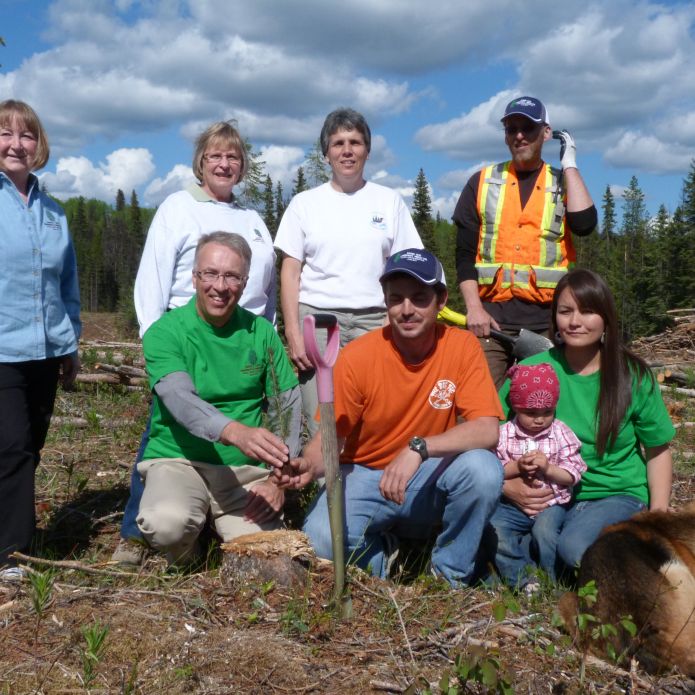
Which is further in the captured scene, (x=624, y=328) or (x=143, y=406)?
(x=624, y=328)

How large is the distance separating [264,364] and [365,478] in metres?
0.95

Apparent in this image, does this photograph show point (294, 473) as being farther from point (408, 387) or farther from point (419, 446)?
point (408, 387)

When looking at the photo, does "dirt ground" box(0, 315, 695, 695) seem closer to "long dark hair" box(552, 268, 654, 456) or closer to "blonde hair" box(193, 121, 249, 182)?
"long dark hair" box(552, 268, 654, 456)

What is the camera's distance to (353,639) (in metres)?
3.44

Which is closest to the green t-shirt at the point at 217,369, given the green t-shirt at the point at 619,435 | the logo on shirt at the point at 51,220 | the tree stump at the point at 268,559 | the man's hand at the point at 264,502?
the man's hand at the point at 264,502

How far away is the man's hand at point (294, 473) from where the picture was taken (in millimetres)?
3943

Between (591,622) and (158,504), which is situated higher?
(158,504)

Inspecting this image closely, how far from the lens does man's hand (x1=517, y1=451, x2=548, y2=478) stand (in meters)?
4.12

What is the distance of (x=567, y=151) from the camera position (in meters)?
4.99

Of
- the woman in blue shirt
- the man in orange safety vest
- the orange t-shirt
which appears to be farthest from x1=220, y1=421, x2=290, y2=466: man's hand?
the man in orange safety vest

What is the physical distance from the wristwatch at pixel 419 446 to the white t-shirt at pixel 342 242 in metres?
1.54

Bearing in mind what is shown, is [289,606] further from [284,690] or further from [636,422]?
[636,422]

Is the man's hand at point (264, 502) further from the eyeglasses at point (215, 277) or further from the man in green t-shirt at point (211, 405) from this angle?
the eyeglasses at point (215, 277)

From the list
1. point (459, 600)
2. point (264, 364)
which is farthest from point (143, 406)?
point (459, 600)
